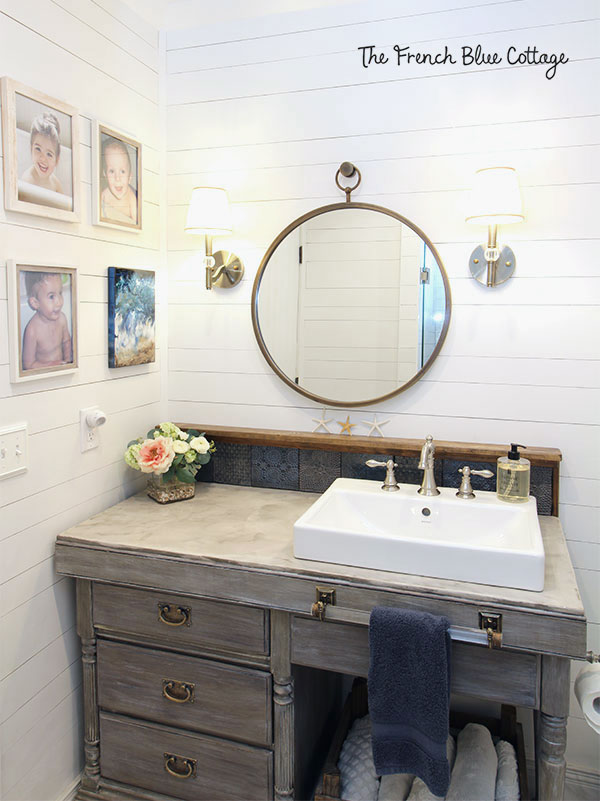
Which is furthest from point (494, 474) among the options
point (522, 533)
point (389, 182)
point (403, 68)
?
point (403, 68)

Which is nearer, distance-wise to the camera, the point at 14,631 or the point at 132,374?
the point at 14,631

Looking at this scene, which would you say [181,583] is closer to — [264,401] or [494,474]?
[264,401]

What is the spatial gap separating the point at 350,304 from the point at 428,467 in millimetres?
572

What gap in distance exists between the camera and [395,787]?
1771mm

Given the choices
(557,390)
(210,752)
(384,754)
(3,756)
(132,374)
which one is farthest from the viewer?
(132,374)

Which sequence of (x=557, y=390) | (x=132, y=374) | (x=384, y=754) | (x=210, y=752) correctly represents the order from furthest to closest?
1. (x=132, y=374)
2. (x=557, y=390)
3. (x=210, y=752)
4. (x=384, y=754)

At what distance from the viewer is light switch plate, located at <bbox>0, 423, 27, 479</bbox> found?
5.05 feet

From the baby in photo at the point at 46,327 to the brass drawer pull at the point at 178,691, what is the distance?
2.90 ft

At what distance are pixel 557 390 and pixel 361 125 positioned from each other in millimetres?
991

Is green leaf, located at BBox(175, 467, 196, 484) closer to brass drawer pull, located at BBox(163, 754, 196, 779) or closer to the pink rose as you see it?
the pink rose

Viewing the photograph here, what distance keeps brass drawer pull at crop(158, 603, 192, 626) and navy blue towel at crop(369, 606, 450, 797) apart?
0.49 m

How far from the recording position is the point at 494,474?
6.31ft

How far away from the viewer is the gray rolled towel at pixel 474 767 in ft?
5.60

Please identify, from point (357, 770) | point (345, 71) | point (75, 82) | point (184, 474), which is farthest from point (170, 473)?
point (345, 71)
